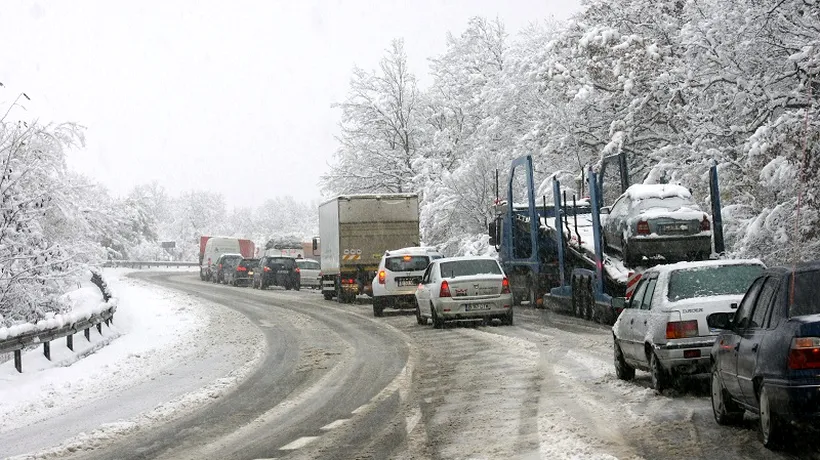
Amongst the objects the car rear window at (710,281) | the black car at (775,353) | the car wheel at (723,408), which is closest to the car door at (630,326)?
the car rear window at (710,281)

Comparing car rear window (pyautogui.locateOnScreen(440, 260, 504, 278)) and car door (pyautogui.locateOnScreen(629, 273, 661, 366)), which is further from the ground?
car rear window (pyautogui.locateOnScreen(440, 260, 504, 278))

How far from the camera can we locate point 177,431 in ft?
32.3

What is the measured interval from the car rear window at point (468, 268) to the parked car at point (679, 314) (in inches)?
406

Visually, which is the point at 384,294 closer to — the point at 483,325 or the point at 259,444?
the point at 483,325

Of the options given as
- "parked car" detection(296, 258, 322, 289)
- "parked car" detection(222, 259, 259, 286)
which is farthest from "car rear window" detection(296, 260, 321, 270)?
"parked car" detection(222, 259, 259, 286)

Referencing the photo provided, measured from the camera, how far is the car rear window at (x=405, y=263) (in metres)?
28.6

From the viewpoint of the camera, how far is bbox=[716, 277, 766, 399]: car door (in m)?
8.45

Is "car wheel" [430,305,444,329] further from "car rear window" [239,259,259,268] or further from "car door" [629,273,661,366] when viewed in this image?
"car rear window" [239,259,259,268]

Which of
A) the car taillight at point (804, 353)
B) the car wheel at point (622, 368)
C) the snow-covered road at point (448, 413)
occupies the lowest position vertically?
the snow-covered road at point (448, 413)

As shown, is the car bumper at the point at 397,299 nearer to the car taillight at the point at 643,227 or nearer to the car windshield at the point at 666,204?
the car windshield at the point at 666,204

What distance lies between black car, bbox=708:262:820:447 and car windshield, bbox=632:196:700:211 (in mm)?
12148

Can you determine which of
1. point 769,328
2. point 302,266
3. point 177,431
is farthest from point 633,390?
point 302,266

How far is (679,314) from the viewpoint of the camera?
35.2ft

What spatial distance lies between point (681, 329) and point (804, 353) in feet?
11.8
